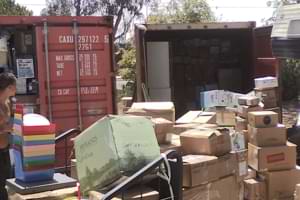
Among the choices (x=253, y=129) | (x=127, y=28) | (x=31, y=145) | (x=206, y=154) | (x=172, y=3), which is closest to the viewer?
(x=31, y=145)

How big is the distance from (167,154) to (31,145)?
92cm

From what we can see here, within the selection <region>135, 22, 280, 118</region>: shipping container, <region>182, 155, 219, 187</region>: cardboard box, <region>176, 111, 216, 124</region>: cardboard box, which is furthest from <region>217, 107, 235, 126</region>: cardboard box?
<region>182, 155, 219, 187</region>: cardboard box

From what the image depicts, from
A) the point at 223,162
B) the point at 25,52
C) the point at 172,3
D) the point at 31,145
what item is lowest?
the point at 223,162

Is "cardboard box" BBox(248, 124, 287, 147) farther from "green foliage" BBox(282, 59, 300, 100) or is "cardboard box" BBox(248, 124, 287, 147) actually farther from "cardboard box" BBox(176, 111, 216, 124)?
"green foliage" BBox(282, 59, 300, 100)

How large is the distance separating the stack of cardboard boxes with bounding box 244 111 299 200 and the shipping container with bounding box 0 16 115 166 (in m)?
2.61

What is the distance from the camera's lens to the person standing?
521 centimetres

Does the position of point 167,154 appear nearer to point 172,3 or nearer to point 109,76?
point 109,76

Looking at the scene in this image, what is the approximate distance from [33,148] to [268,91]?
6.51 m

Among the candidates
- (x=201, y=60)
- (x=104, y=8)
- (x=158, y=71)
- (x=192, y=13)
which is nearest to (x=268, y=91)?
(x=158, y=71)

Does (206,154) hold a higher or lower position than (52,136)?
lower

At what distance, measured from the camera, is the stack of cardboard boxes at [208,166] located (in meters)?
4.95

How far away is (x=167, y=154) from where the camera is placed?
4.02 metres

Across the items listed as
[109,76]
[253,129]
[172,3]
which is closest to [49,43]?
[109,76]

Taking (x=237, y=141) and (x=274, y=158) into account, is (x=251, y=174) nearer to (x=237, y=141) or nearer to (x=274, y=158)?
(x=274, y=158)
